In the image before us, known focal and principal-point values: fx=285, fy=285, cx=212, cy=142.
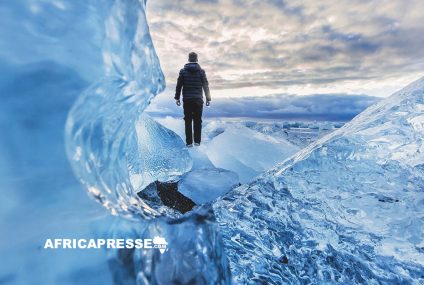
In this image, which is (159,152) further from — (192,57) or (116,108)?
(116,108)

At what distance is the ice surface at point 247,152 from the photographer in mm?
3756

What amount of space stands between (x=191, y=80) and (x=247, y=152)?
2.02 metres

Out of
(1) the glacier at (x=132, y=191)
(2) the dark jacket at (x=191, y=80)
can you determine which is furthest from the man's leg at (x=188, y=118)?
(1) the glacier at (x=132, y=191)

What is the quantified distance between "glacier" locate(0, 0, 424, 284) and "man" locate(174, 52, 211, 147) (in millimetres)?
3524

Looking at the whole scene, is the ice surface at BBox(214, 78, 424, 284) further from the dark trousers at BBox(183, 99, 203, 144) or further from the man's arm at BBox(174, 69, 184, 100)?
the man's arm at BBox(174, 69, 184, 100)

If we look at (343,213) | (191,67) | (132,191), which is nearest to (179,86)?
(191,67)

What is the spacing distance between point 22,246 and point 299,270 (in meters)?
1.16

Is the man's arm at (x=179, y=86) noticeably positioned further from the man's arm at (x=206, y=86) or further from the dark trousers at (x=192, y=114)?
the man's arm at (x=206, y=86)

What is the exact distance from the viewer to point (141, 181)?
288cm

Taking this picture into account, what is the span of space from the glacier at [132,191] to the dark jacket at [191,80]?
353 centimetres

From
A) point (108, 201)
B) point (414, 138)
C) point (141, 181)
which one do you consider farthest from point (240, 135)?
point (108, 201)

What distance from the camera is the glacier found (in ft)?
3.10

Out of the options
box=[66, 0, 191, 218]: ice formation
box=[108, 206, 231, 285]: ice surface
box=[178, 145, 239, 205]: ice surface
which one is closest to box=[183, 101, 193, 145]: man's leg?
box=[178, 145, 239, 205]: ice surface

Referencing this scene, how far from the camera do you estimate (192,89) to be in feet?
17.2
